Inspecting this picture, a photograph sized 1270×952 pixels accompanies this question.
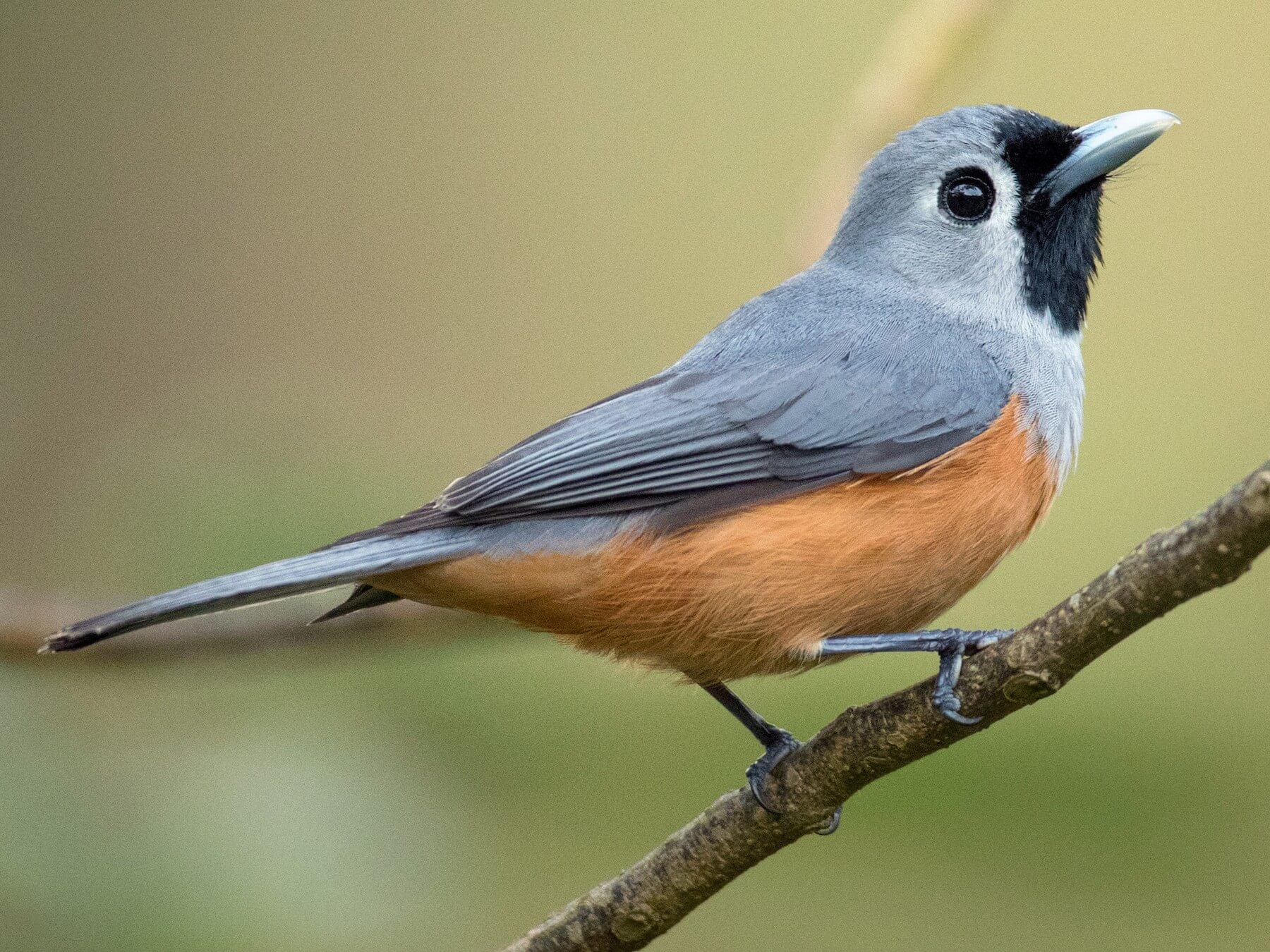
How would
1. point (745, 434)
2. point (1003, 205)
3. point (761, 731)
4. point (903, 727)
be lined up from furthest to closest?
point (1003, 205) < point (761, 731) < point (745, 434) < point (903, 727)

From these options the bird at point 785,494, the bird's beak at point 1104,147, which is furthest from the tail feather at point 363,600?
the bird's beak at point 1104,147

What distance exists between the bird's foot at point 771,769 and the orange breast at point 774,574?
0.86 feet

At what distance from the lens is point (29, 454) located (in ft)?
18.9

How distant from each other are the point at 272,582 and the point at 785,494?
4.33ft

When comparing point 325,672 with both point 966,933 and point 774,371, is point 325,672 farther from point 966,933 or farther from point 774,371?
point 966,933

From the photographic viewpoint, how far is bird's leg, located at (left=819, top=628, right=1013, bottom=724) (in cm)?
287

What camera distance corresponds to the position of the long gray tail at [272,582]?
299 cm

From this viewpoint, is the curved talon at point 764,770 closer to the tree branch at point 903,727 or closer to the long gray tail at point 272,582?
the tree branch at point 903,727

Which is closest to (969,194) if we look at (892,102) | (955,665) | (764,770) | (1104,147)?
(1104,147)

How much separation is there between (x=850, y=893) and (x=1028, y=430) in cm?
134

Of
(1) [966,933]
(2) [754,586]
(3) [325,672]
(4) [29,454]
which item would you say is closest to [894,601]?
(2) [754,586]

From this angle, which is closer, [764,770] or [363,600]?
[764,770]

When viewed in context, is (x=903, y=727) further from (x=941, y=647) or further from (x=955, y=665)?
(x=941, y=647)

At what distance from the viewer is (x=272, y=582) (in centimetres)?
322
